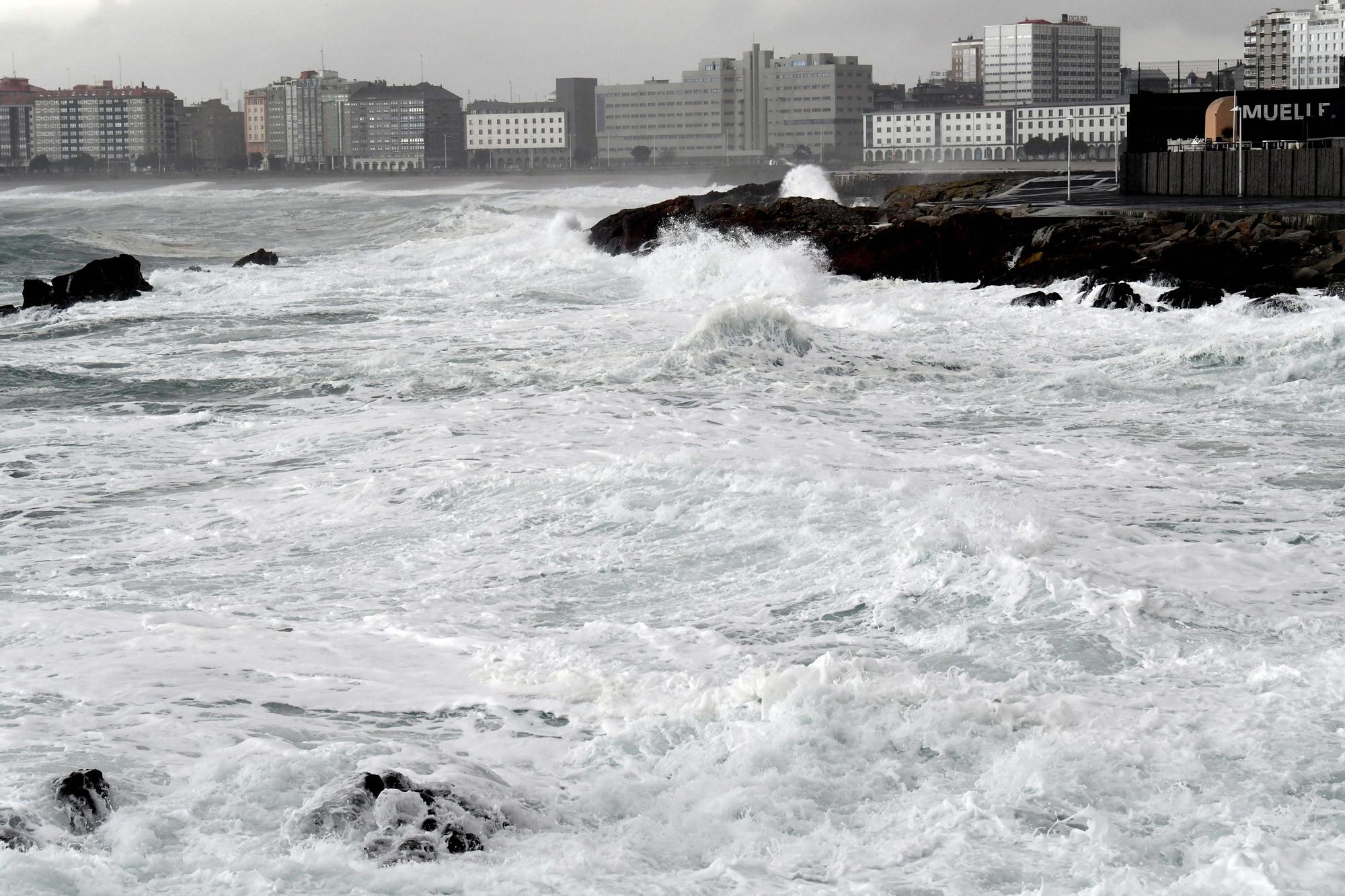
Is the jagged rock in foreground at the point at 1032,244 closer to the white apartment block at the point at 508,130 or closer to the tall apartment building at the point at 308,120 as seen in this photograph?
the white apartment block at the point at 508,130

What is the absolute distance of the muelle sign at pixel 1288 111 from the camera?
28.3 metres

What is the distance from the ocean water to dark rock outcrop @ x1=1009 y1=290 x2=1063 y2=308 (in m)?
3.47

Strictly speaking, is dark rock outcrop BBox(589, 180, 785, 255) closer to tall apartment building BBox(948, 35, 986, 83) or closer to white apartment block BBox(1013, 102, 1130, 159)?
white apartment block BBox(1013, 102, 1130, 159)

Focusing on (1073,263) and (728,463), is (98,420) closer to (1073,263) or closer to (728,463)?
(728,463)

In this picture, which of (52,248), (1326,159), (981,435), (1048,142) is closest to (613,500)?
(981,435)

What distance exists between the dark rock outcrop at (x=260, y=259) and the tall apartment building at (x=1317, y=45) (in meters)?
108

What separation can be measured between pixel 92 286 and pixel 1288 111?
22.7 metres

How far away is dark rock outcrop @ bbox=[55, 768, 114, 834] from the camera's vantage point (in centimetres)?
Result: 461

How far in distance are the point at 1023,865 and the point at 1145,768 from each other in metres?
0.83

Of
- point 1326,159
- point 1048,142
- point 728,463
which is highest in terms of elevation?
point 1048,142

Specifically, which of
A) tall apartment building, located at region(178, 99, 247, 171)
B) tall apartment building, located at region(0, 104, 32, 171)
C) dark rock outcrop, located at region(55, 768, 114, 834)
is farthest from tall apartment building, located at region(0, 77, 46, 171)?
dark rock outcrop, located at region(55, 768, 114, 834)

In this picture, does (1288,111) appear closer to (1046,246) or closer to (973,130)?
(1046,246)

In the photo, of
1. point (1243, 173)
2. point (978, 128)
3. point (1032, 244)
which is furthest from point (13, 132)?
point (1032, 244)

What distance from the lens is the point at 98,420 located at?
39.7ft
